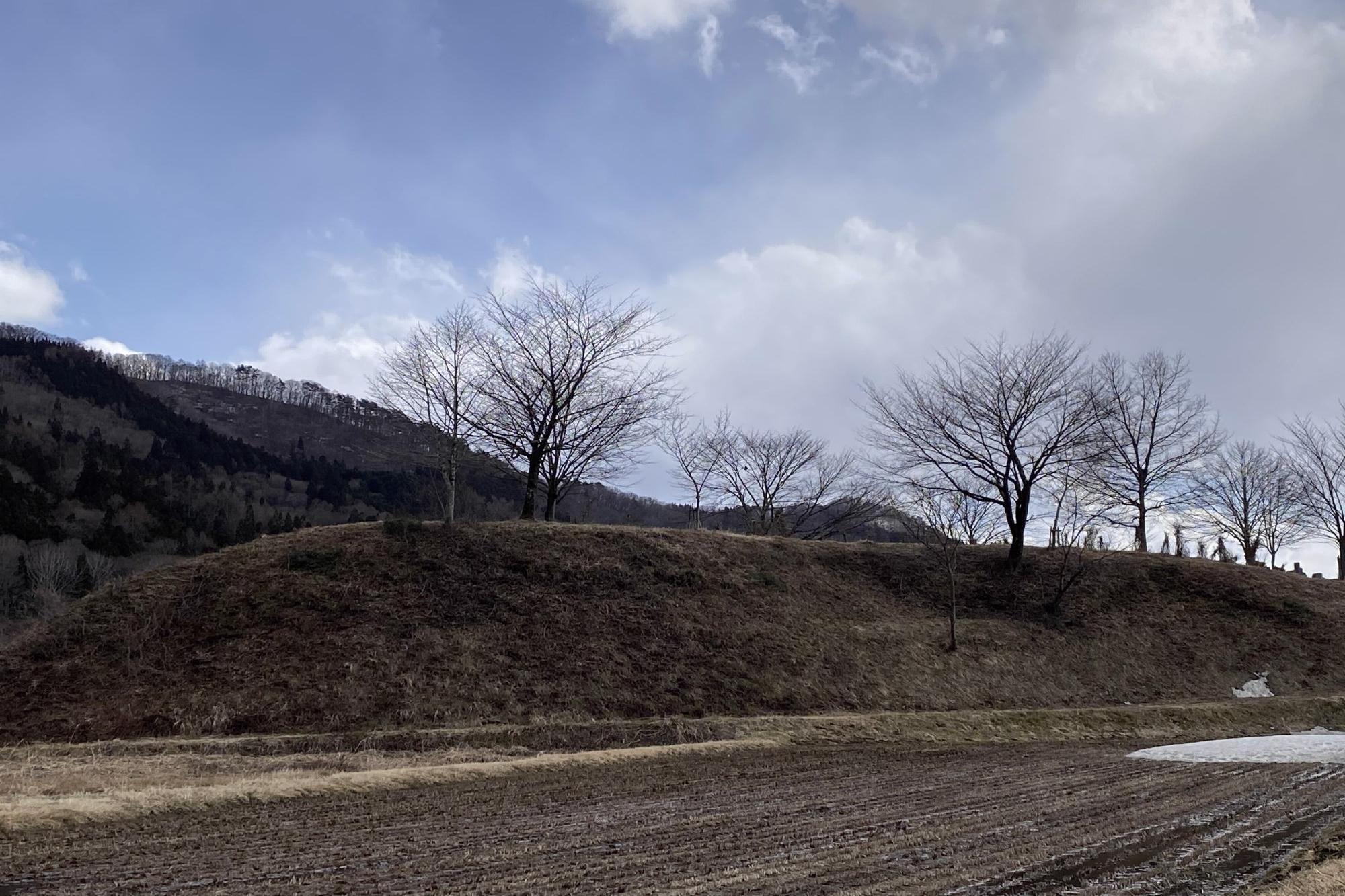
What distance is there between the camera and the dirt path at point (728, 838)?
22.9 feet

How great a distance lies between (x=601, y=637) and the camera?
2284cm

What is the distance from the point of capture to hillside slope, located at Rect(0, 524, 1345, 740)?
18.8 meters

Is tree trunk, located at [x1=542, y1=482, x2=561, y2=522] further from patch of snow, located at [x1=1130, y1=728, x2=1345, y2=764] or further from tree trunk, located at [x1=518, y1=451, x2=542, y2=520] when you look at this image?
patch of snow, located at [x1=1130, y1=728, x2=1345, y2=764]

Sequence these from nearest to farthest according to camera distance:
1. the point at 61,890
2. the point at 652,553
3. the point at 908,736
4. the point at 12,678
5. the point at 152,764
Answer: the point at 61,890 → the point at 152,764 → the point at 12,678 → the point at 908,736 → the point at 652,553

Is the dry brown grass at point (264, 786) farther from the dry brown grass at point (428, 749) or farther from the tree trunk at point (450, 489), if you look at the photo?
the tree trunk at point (450, 489)

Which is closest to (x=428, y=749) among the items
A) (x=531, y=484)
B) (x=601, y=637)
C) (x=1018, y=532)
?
(x=601, y=637)

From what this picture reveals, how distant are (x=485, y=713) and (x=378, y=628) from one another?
441cm

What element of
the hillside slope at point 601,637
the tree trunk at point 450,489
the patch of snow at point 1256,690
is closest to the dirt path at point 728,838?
the hillside slope at point 601,637

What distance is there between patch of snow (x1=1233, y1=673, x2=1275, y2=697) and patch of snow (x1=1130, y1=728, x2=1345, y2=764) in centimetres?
662

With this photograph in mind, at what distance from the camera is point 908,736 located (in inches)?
789

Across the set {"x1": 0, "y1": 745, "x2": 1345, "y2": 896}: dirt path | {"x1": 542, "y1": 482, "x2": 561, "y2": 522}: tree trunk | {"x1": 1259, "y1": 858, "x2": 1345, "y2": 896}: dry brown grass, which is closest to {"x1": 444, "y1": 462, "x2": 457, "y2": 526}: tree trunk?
{"x1": 542, "y1": 482, "x2": 561, "y2": 522}: tree trunk

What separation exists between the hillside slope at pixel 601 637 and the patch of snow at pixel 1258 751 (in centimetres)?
561

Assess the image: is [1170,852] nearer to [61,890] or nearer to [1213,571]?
[61,890]

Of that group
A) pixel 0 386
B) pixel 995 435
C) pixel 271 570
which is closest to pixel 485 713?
pixel 271 570
